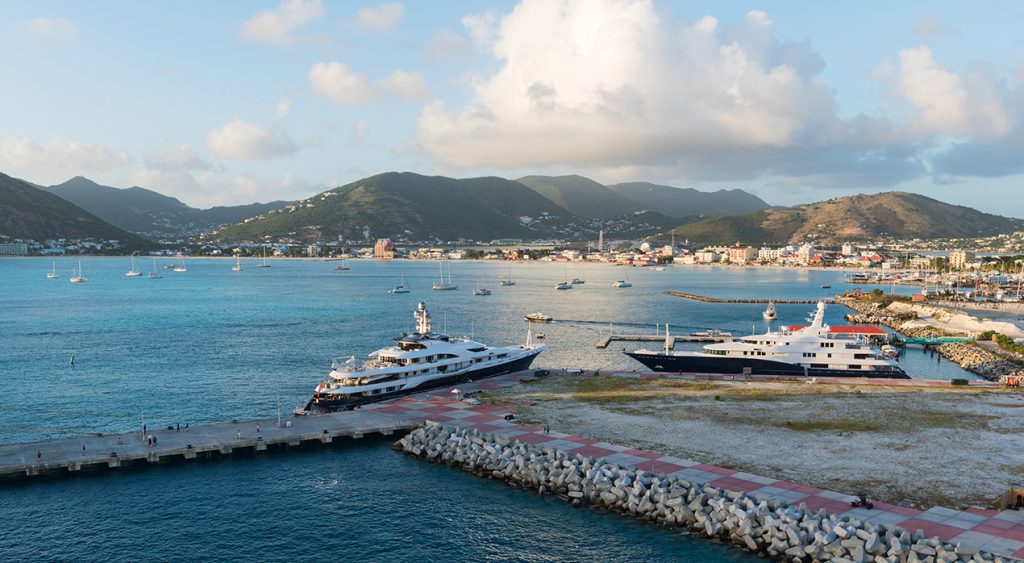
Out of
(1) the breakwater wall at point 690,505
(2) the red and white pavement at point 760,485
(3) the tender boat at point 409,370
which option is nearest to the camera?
(1) the breakwater wall at point 690,505

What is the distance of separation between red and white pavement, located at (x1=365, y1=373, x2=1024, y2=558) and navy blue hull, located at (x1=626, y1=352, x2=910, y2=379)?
22.4 metres

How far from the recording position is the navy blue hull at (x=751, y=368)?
6184cm

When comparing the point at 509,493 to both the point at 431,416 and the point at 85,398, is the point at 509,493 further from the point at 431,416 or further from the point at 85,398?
the point at 85,398

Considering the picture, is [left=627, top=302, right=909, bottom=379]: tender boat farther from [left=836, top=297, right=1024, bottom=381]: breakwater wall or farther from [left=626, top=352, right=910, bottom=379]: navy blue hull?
[left=836, top=297, right=1024, bottom=381]: breakwater wall

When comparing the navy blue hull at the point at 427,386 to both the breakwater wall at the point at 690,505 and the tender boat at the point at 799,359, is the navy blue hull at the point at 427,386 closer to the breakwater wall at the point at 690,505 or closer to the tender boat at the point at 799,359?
the breakwater wall at the point at 690,505

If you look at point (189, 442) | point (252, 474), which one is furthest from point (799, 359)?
point (189, 442)

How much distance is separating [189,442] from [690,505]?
25.5 m

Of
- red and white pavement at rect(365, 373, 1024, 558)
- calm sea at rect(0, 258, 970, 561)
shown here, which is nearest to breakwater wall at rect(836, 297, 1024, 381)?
calm sea at rect(0, 258, 970, 561)

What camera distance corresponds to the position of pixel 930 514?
28.0 m

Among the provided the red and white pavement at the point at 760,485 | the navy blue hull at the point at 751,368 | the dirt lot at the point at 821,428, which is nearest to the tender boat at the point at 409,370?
the red and white pavement at the point at 760,485

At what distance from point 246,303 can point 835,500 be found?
130m

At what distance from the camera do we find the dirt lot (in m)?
32.7

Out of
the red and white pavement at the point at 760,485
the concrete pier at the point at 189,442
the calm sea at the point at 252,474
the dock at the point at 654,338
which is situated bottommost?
the dock at the point at 654,338

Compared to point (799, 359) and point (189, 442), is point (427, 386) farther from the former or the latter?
point (799, 359)
